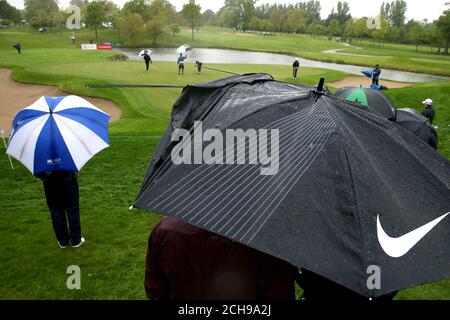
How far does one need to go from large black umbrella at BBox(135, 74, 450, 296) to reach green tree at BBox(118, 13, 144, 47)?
59.2m

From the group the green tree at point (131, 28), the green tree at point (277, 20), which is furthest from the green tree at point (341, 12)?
the green tree at point (131, 28)

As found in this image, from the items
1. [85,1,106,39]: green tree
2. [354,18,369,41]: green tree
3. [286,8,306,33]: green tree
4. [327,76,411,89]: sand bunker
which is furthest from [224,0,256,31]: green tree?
[327,76,411,89]: sand bunker

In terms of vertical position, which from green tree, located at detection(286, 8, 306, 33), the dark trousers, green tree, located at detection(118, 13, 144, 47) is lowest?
the dark trousers

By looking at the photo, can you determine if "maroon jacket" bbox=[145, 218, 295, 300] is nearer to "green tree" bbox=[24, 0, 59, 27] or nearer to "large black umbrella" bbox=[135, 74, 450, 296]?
"large black umbrella" bbox=[135, 74, 450, 296]

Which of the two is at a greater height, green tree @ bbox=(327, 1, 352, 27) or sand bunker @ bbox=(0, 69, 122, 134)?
green tree @ bbox=(327, 1, 352, 27)

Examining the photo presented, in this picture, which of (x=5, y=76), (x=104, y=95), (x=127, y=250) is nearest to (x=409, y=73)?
(x=104, y=95)

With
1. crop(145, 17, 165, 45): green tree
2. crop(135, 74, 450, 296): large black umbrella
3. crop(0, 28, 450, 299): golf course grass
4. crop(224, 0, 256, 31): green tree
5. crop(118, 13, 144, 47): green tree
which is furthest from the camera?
crop(224, 0, 256, 31): green tree

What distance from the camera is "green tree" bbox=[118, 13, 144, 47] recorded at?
185ft

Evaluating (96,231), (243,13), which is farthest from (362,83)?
(243,13)

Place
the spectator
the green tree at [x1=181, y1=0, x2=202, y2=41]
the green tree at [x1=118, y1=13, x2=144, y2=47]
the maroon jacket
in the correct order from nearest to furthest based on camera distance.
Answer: the maroon jacket → the spectator → the green tree at [x1=118, y1=13, x2=144, y2=47] → the green tree at [x1=181, y1=0, x2=202, y2=41]
